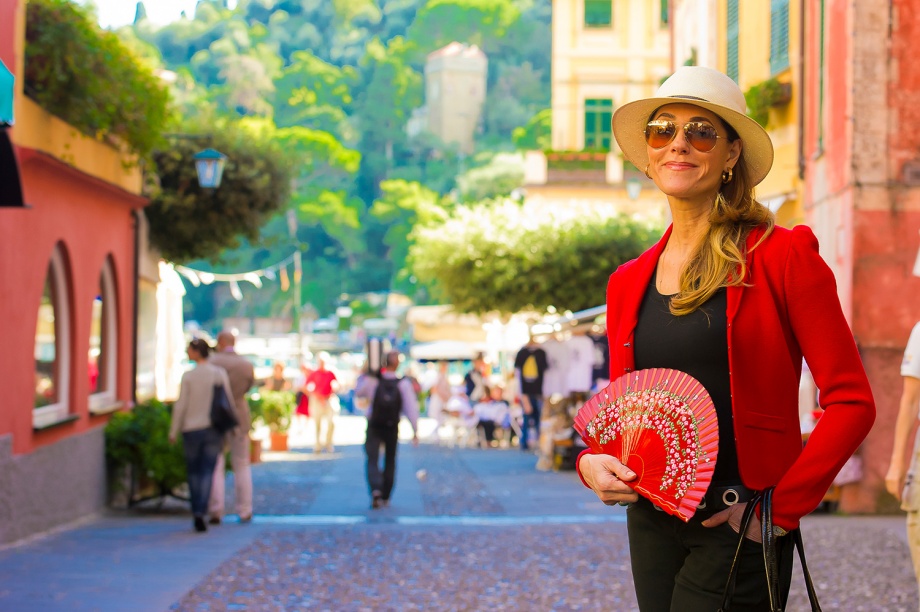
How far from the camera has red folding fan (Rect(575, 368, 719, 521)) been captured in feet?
A: 9.36

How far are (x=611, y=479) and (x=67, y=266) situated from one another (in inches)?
432

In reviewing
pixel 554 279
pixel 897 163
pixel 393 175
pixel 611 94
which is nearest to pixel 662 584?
pixel 897 163

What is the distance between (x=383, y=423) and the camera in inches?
567

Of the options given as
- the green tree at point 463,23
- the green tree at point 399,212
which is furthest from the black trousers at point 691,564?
the green tree at point 463,23

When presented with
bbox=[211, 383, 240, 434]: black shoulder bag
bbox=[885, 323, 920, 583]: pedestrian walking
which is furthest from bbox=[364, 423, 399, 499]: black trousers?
bbox=[885, 323, 920, 583]: pedestrian walking

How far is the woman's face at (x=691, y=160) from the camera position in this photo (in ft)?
10.2

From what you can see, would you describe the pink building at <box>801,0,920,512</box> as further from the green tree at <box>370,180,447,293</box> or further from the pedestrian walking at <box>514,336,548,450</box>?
the green tree at <box>370,180,447,293</box>

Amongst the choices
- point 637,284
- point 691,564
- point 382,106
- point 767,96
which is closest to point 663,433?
point 691,564

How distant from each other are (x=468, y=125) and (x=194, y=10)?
36.7 m

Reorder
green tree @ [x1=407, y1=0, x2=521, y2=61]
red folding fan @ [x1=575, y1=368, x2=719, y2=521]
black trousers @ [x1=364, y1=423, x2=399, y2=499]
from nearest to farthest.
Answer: red folding fan @ [x1=575, y1=368, x2=719, y2=521]
black trousers @ [x1=364, y1=423, x2=399, y2=499]
green tree @ [x1=407, y1=0, x2=521, y2=61]

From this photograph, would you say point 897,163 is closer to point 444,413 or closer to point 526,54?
point 444,413

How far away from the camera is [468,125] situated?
12675cm

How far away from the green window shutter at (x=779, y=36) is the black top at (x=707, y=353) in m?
13.4

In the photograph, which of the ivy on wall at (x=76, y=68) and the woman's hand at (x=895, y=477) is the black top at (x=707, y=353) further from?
the ivy on wall at (x=76, y=68)
